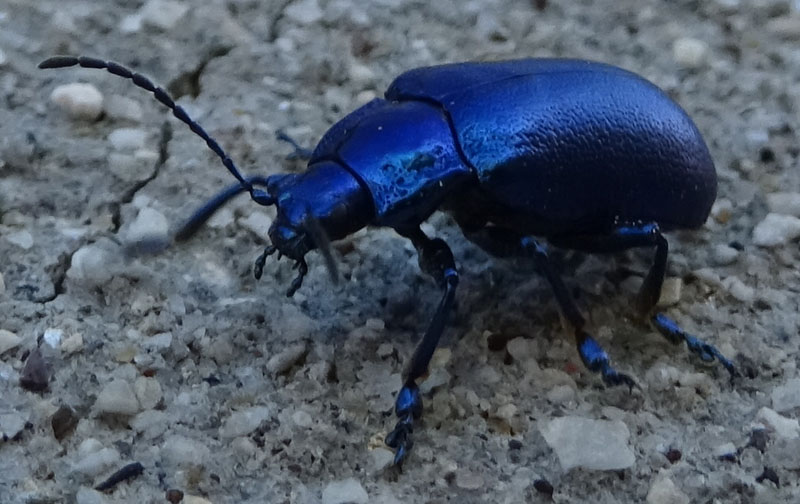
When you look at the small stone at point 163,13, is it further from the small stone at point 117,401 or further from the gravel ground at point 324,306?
the small stone at point 117,401

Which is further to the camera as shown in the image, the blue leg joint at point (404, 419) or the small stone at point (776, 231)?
the small stone at point (776, 231)

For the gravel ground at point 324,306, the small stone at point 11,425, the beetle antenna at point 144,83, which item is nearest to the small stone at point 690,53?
the gravel ground at point 324,306

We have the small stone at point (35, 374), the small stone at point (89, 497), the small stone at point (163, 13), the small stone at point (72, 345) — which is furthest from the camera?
the small stone at point (163, 13)

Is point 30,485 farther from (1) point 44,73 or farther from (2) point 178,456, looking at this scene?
(1) point 44,73

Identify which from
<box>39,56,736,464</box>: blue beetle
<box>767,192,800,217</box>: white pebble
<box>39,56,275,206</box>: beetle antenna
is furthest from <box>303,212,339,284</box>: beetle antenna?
<box>767,192,800,217</box>: white pebble

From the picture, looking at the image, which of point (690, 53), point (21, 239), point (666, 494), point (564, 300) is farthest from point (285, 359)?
point (690, 53)

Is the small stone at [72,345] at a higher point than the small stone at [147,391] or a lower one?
higher

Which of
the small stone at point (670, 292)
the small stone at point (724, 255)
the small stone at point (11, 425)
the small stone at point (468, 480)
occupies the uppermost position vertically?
the small stone at point (724, 255)
